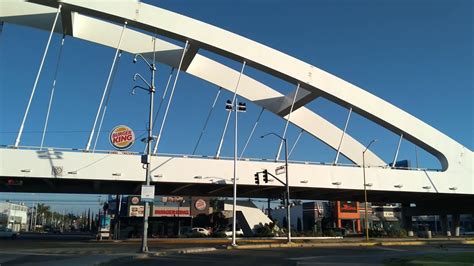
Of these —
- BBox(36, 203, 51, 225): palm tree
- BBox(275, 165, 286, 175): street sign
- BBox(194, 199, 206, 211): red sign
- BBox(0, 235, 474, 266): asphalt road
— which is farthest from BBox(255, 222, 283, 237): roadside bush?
BBox(36, 203, 51, 225): palm tree

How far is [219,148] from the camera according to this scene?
148 feet

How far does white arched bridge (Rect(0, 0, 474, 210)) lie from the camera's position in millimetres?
40250

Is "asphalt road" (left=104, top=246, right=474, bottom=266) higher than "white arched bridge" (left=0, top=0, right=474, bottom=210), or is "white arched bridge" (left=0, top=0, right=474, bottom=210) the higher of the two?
"white arched bridge" (left=0, top=0, right=474, bottom=210)

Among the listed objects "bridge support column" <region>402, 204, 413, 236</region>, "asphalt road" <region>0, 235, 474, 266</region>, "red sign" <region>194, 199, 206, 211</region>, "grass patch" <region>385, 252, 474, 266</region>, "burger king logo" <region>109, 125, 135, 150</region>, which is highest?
"burger king logo" <region>109, 125, 135, 150</region>

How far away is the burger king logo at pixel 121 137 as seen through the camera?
40812mm

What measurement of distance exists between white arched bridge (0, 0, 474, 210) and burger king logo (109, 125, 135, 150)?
0.84 m

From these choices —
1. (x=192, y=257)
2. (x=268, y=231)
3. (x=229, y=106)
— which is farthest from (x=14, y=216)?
(x=192, y=257)

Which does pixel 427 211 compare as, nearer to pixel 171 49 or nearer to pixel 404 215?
pixel 404 215

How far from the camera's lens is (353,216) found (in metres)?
103

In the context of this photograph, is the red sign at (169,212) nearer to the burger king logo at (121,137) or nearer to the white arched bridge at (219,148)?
the white arched bridge at (219,148)

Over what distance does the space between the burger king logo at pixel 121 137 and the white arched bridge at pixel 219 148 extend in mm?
839

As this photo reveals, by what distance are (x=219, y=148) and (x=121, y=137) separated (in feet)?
30.1

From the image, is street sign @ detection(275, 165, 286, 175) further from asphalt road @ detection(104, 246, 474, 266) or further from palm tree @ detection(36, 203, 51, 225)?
palm tree @ detection(36, 203, 51, 225)

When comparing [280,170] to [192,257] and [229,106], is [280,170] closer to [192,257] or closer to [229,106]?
[229,106]
